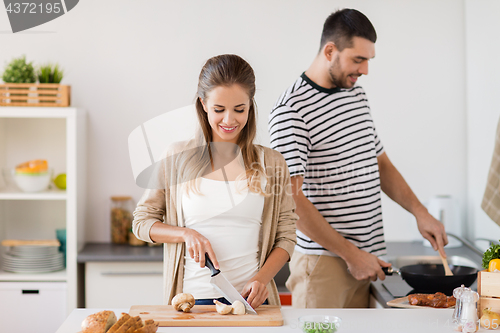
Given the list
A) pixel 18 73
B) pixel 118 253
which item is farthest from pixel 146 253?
pixel 18 73

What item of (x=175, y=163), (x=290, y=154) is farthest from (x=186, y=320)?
(x=290, y=154)

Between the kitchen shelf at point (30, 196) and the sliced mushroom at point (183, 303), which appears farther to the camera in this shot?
the kitchen shelf at point (30, 196)

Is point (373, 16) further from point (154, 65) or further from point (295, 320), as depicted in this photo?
point (295, 320)

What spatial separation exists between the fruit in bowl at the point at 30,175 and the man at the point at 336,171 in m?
1.35

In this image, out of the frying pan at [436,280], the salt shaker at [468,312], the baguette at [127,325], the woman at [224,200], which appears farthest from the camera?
the frying pan at [436,280]

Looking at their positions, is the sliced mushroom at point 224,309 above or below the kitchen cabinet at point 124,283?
above

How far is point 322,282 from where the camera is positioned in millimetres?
1645

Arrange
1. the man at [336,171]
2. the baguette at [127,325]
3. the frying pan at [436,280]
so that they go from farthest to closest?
1. the man at [336,171]
2. the frying pan at [436,280]
3. the baguette at [127,325]

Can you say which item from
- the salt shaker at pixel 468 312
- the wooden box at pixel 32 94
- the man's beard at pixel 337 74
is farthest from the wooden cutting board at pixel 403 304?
the wooden box at pixel 32 94

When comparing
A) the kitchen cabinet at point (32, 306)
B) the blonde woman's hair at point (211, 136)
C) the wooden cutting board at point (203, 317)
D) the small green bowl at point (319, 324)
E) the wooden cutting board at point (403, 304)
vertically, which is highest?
the blonde woman's hair at point (211, 136)

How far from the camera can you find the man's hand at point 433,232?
5.41 feet

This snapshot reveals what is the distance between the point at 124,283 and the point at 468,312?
5.33 ft

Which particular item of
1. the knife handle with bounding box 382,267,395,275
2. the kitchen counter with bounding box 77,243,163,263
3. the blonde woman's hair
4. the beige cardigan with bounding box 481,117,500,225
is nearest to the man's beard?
the blonde woman's hair

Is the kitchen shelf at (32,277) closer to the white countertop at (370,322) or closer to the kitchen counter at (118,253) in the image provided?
the kitchen counter at (118,253)
